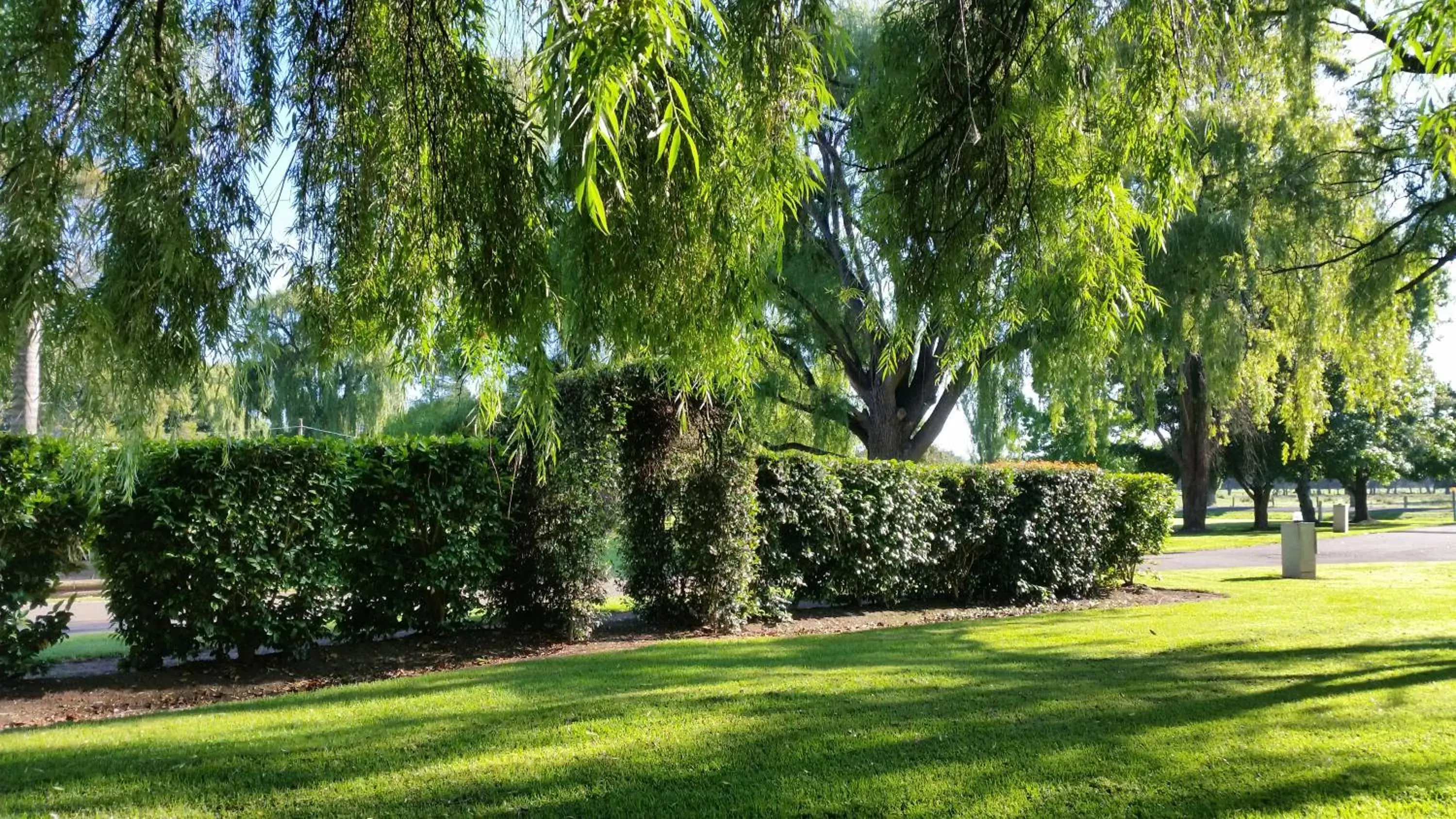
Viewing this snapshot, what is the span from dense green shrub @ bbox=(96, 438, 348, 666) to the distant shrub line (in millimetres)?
17

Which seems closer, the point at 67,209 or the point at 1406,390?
the point at 67,209

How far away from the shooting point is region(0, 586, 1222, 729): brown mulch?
23.4 ft

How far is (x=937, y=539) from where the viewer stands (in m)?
12.4

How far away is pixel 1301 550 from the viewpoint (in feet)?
53.3

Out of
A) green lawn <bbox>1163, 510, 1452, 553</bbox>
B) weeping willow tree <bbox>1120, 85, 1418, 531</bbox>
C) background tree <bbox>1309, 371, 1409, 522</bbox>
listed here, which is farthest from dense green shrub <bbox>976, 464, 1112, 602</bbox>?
background tree <bbox>1309, 371, 1409, 522</bbox>

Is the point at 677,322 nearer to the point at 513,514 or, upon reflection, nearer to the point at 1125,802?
the point at 1125,802

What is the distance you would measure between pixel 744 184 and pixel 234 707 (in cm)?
537

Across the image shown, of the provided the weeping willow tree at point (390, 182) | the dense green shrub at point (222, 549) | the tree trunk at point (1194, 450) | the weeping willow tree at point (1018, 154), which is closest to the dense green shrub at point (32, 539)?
the dense green shrub at point (222, 549)

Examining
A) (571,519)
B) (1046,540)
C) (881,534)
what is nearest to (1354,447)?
(1046,540)

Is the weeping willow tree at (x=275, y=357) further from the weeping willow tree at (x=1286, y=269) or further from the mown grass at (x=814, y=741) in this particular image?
the weeping willow tree at (x=1286, y=269)

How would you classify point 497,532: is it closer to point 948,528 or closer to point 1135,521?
point 948,528

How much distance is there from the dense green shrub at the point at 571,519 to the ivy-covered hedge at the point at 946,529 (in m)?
1.94

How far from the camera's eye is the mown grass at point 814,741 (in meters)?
4.29

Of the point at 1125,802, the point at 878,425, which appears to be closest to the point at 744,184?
the point at 1125,802
